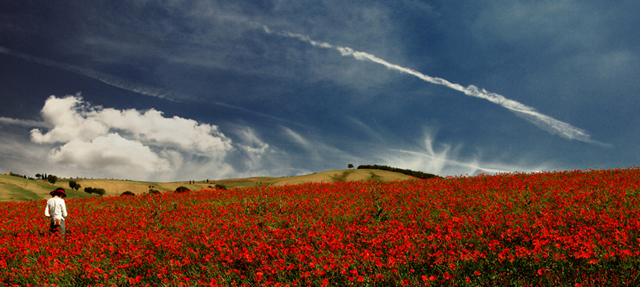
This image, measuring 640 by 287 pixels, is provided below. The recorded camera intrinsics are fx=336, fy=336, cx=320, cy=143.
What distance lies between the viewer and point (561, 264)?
462 cm

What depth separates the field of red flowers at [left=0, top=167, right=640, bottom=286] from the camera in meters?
4.76

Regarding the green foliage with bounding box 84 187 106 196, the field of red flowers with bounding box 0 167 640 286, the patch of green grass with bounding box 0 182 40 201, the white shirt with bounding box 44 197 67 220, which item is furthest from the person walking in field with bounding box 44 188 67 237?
the green foliage with bounding box 84 187 106 196

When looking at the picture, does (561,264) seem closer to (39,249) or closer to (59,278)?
(59,278)

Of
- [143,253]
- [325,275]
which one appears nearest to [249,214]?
Answer: [143,253]

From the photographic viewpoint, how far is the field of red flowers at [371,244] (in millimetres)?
4762

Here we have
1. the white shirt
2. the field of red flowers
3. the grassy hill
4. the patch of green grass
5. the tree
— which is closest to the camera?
the field of red flowers

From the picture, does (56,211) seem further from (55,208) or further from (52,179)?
(52,179)

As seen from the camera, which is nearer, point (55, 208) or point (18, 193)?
point (55, 208)

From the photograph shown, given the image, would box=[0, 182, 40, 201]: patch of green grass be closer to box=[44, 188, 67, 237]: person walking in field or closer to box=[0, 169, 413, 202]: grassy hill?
box=[0, 169, 413, 202]: grassy hill

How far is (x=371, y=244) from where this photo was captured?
6426mm

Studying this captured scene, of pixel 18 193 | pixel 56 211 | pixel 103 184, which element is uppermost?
pixel 103 184

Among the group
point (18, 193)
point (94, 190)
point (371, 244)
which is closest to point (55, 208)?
point (371, 244)

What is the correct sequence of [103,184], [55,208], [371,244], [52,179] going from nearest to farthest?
[371,244], [55,208], [52,179], [103,184]

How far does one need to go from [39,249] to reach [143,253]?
427cm
